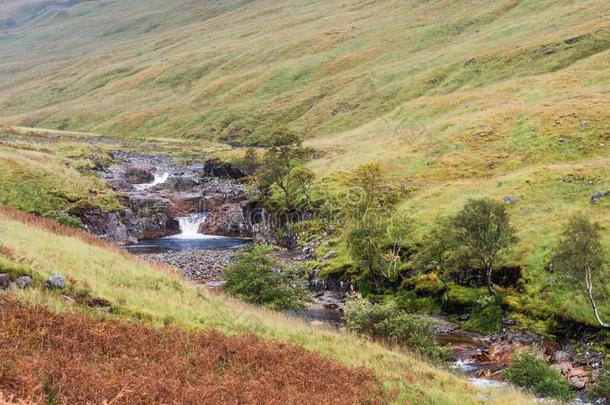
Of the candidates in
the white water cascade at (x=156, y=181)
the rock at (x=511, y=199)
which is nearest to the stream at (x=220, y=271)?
the white water cascade at (x=156, y=181)

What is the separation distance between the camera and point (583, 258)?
34.4m

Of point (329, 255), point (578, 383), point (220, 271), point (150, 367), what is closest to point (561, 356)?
point (578, 383)

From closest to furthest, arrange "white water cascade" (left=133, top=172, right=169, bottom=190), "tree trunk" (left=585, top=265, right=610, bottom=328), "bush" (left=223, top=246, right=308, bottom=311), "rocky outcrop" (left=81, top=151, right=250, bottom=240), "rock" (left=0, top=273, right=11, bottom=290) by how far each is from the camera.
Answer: "rock" (left=0, top=273, right=11, bottom=290) → "tree trunk" (left=585, top=265, right=610, bottom=328) → "bush" (left=223, top=246, right=308, bottom=311) → "rocky outcrop" (left=81, top=151, right=250, bottom=240) → "white water cascade" (left=133, top=172, right=169, bottom=190)

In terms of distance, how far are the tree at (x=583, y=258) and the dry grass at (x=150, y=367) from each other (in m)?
23.1

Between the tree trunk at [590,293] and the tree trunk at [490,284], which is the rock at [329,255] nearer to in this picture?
the tree trunk at [490,284]

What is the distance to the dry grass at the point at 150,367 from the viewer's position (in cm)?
1182

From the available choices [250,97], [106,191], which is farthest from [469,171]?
[250,97]

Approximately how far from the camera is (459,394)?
1798 cm

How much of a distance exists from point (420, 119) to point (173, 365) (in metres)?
97.9

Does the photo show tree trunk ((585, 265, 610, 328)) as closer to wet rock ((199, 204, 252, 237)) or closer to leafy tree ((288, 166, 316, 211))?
leafy tree ((288, 166, 316, 211))

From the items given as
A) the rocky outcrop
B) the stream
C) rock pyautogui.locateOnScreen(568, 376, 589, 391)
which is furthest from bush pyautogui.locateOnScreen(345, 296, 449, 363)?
the rocky outcrop

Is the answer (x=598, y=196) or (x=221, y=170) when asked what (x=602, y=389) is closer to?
(x=598, y=196)

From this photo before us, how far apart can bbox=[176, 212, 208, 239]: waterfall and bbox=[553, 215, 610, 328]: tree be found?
5199cm

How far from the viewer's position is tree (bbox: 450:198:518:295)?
40281mm
